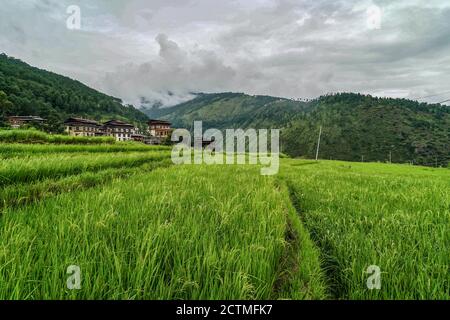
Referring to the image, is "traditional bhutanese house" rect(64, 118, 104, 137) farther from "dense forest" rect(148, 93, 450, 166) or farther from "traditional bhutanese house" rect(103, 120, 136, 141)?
"dense forest" rect(148, 93, 450, 166)

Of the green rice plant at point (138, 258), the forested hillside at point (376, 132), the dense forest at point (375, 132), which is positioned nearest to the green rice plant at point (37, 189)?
the green rice plant at point (138, 258)

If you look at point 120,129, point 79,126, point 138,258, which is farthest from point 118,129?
point 138,258

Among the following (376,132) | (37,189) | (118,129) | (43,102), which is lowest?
(37,189)

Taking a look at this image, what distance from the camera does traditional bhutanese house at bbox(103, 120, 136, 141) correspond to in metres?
85.4

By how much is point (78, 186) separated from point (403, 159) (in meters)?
126

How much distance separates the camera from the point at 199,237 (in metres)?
2.46

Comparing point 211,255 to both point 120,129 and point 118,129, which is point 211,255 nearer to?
point 118,129

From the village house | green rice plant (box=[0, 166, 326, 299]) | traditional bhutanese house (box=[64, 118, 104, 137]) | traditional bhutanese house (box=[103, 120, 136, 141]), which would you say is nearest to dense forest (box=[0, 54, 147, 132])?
traditional bhutanese house (box=[64, 118, 104, 137])

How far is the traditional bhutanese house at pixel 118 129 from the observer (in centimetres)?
8544

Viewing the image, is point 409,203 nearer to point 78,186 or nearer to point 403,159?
point 78,186

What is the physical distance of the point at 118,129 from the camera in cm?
8769

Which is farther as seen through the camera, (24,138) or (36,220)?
(24,138)

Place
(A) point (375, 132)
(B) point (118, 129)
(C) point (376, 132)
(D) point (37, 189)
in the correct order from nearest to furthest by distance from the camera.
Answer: (D) point (37, 189)
(B) point (118, 129)
(C) point (376, 132)
(A) point (375, 132)
